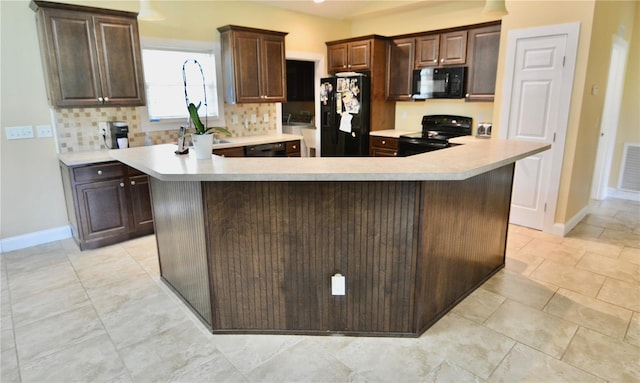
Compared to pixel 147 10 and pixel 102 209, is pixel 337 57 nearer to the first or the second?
pixel 147 10

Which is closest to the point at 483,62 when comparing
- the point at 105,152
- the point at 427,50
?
the point at 427,50

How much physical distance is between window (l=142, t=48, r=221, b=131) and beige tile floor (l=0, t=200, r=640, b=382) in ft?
6.21

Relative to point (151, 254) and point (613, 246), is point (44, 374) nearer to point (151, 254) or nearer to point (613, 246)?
point (151, 254)

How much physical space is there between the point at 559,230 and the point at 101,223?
4.68m

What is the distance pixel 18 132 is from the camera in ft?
11.7

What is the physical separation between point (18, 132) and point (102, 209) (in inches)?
40.7

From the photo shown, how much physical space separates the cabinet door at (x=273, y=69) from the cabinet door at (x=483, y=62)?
235cm

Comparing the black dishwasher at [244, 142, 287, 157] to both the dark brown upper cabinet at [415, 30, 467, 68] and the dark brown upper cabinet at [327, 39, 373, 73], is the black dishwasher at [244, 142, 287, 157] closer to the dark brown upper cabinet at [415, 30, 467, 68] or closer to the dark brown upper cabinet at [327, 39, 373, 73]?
the dark brown upper cabinet at [327, 39, 373, 73]

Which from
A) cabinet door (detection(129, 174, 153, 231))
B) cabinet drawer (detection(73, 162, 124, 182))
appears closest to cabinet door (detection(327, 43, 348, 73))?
cabinet door (detection(129, 174, 153, 231))

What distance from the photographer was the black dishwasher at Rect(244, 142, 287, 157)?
462cm

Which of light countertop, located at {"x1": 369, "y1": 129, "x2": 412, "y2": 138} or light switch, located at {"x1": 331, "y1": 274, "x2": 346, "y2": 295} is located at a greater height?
light countertop, located at {"x1": 369, "y1": 129, "x2": 412, "y2": 138}

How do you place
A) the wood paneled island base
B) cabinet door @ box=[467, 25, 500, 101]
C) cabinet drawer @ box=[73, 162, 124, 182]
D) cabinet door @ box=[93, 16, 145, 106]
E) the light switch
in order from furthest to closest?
cabinet door @ box=[467, 25, 500, 101] < cabinet door @ box=[93, 16, 145, 106] < cabinet drawer @ box=[73, 162, 124, 182] < the light switch < the wood paneled island base

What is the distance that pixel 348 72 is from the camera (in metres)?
5.60

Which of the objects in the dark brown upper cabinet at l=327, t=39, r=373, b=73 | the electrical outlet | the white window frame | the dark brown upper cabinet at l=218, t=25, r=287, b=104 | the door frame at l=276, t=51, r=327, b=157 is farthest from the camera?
the door frame at l=276, t=51, r=327, b=157
